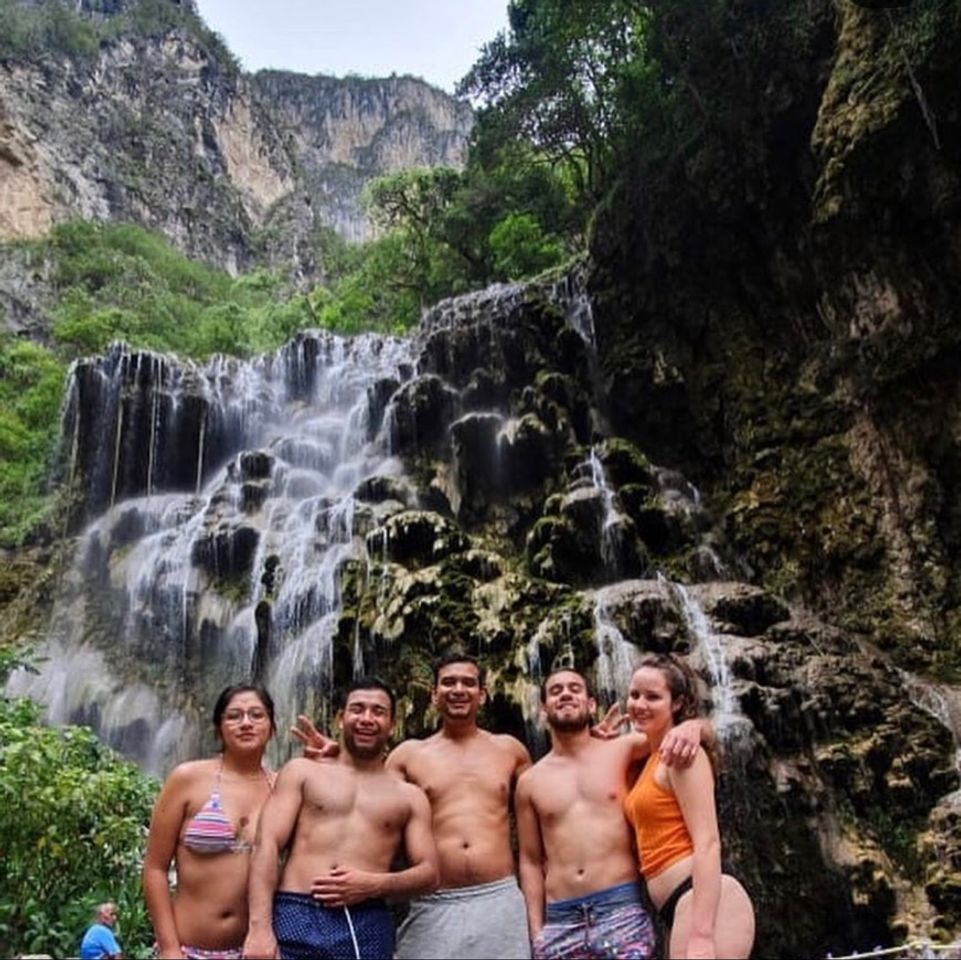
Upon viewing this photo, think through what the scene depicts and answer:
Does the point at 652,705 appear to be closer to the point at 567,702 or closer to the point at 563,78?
the point at 567,702

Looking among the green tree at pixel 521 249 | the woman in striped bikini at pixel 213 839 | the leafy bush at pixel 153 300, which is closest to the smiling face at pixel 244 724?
the woman in striped bikini at pixel 213 839

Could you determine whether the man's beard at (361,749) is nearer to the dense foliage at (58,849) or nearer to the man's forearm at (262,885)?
the man's forearm at (262,885)

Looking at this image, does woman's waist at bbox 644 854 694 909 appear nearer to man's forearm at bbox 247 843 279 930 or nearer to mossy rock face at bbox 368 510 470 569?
man's forearm at bbox 247 843 279 930

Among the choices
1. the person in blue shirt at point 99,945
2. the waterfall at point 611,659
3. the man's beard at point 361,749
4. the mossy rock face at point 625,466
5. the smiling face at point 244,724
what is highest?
the mossy rock face at point 625,466

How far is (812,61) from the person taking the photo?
565 inches

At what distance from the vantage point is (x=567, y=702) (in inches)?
147

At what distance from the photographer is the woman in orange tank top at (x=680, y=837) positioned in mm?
3061

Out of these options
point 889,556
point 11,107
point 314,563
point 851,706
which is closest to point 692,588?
point 851,706

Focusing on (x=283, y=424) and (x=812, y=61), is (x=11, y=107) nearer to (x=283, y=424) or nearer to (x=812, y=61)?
(x=283, y=424)

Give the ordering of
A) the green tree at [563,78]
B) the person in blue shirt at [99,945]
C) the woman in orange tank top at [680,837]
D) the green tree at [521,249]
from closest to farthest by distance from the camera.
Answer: the woman in orange tank top at [680,837] < the person in blue shirt at [99,945] < the green tree at [563,78] < the green tree at [521,249]

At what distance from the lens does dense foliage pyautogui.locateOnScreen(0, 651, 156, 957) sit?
602 centimetres

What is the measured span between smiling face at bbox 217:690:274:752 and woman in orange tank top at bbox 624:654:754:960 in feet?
4.79

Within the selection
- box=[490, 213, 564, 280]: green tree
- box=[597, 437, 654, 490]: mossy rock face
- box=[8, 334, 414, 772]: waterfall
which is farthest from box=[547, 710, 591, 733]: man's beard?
box=[490, 213, 564, 280]: green tree

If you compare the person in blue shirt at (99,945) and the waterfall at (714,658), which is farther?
the waterfall at (714,658)
